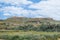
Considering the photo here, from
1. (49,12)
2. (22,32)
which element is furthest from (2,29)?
(49,12)

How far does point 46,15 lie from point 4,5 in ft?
2.53

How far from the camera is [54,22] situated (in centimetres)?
331

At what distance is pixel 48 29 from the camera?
3240 millimetres

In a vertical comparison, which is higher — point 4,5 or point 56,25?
point 4,5

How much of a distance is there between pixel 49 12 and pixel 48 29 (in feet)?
1.00

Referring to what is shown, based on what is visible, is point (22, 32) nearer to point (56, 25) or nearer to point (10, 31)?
point (10, 31)

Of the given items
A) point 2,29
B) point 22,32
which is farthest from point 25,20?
point 2,29

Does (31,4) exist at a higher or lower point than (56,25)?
higher

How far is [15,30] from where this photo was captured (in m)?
3.19

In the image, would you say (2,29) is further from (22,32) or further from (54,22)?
(54,22)

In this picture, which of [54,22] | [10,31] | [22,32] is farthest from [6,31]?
[54,22]

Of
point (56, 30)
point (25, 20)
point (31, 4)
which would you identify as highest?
point (31, 4)

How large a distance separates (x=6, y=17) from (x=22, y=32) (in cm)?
39

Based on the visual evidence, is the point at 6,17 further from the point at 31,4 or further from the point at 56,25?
the point at 56,25
